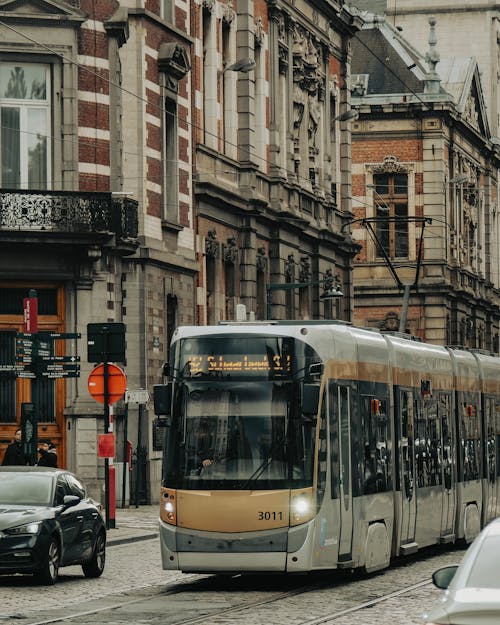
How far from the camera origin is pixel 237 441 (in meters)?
20.1

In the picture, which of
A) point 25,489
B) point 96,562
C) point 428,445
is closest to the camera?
point 25,489

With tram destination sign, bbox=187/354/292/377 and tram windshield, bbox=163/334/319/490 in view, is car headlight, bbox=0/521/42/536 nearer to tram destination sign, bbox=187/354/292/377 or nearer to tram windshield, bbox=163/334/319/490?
tram windshield, bbox=163/334/319/490

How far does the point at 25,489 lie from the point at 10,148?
16902mm

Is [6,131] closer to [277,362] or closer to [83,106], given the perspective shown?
[83,106]

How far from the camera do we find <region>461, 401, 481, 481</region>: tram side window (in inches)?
1109

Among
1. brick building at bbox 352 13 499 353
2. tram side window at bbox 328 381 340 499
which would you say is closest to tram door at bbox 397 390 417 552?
tram side window at bbox 328 381 340 499

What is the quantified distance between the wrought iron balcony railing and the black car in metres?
13.6

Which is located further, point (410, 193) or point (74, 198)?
point (410, 193)

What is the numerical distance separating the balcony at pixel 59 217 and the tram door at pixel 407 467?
13652 mm

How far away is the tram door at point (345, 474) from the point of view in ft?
68.8

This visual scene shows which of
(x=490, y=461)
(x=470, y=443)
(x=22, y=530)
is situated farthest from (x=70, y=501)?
(x=490, y=461)

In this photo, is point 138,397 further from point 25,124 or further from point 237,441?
point 237,441

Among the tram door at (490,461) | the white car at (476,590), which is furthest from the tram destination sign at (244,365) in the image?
the white car at (476,590)

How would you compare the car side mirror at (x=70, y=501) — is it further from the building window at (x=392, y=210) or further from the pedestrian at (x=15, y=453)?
the building window at (x=392, y=210)
